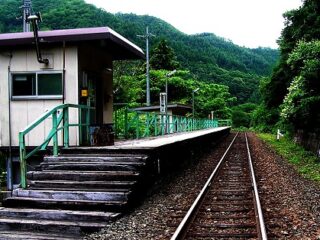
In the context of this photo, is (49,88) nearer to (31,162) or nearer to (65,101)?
(65,101)

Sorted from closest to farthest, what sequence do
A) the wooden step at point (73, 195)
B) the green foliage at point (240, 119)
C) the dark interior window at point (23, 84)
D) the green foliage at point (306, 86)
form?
the wooden step at point (73, 195) → the dark interior window at point (23, 84) → the green foliage at point (306, 86) → the green foliage at point (240, 119)

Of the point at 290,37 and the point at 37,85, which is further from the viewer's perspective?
the point at 290,37

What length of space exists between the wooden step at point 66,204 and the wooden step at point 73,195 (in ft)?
0.40

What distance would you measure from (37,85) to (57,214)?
16.7 ft

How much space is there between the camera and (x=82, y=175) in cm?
832

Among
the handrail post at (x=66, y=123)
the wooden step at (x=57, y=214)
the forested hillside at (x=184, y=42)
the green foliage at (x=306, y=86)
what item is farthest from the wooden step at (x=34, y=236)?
the forested hillside at (x=184, y=42)

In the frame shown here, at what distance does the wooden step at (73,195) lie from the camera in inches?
298

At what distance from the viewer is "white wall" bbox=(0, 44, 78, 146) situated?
11203mm

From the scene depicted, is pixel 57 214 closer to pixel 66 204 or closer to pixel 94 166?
pixel 66 204

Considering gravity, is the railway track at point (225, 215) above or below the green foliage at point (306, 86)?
below

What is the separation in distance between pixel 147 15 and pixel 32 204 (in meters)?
105

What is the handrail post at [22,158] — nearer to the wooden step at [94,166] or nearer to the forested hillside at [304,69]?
the wooden step at [94,166]

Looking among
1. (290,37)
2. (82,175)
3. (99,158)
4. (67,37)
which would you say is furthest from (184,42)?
(82,175)

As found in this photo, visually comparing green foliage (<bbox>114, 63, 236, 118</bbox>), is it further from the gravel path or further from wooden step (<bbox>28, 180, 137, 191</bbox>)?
wooden step (<bbox>28, 180, 137, 191</bbox>)
